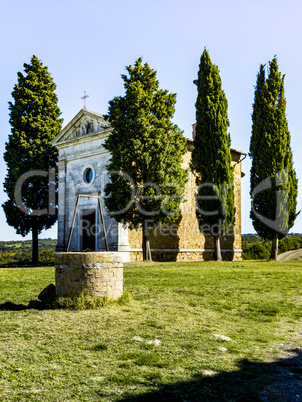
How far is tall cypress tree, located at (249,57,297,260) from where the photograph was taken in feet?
63.9

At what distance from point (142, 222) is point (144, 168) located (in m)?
2.38

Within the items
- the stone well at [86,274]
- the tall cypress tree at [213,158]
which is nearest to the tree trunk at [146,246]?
the tall cypress tree at [213,158]

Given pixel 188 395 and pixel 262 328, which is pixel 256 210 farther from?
pixel 188 395

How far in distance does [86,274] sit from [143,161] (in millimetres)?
10237

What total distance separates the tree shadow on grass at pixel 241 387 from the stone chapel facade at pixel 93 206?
1453 cm

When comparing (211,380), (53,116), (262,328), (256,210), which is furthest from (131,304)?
(53,116)

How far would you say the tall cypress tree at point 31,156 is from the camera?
21.4m

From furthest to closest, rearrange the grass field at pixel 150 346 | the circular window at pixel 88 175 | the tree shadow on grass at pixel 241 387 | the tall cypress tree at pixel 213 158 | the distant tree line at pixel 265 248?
the distant tree line at pixel 265 248
the circular window at pixel 88 175
the tall cypress tree at pixel 213 158
the grass field at pixel 150 346
the tree shadow on grass at pixel 241 387

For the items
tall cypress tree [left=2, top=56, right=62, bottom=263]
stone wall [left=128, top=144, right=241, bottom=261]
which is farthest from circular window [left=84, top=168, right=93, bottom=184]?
stone wall [left=128, top=144, right=241, bottom=261]

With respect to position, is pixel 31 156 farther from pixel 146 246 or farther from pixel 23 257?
pixel 23 257

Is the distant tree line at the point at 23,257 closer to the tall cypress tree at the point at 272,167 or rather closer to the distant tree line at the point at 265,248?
the tall cypress tree at the point at 272,167

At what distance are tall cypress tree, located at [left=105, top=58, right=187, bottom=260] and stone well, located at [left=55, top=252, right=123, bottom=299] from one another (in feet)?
31.2

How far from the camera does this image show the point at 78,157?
68.9ft

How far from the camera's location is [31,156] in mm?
21562
